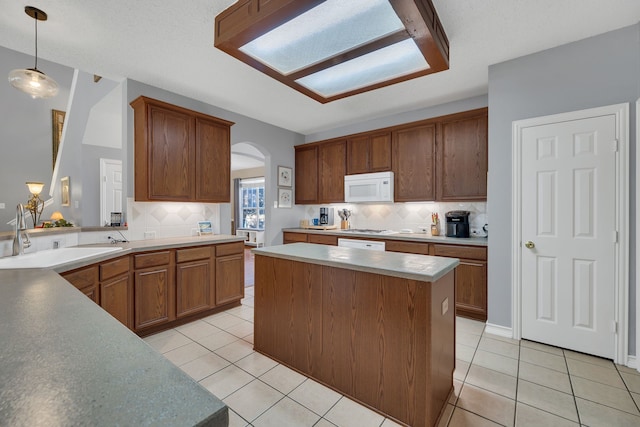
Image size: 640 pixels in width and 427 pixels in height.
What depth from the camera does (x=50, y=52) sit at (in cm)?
261

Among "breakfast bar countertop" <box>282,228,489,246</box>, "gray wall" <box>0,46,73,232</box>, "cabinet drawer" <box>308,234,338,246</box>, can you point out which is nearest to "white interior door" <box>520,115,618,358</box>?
"breakfast bar countertop" <box>282,228,489,246</box>

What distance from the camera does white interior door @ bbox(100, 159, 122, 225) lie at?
18.5 ft

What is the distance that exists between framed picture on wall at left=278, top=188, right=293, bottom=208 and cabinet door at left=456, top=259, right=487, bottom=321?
3.02 meters

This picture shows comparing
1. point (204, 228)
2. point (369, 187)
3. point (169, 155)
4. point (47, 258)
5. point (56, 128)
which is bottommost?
point (47, 258)

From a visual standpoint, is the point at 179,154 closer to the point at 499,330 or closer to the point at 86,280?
the point at 86,280

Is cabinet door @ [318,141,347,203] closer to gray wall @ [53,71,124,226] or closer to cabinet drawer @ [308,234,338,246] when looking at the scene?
cabinet drawer @ [308,234,338,246]

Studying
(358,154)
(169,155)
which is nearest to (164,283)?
(169,155)

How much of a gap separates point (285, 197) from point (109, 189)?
3.71 m

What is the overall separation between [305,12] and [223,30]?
2.26ft

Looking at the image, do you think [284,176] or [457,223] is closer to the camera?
[457,223]

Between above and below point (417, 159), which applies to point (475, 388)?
below

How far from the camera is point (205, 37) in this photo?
2.38 metres

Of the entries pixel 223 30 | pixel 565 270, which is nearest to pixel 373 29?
pixel 223 30

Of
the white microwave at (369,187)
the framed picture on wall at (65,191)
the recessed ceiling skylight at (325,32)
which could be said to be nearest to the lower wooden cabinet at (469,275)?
the white microwave at (369,187)
